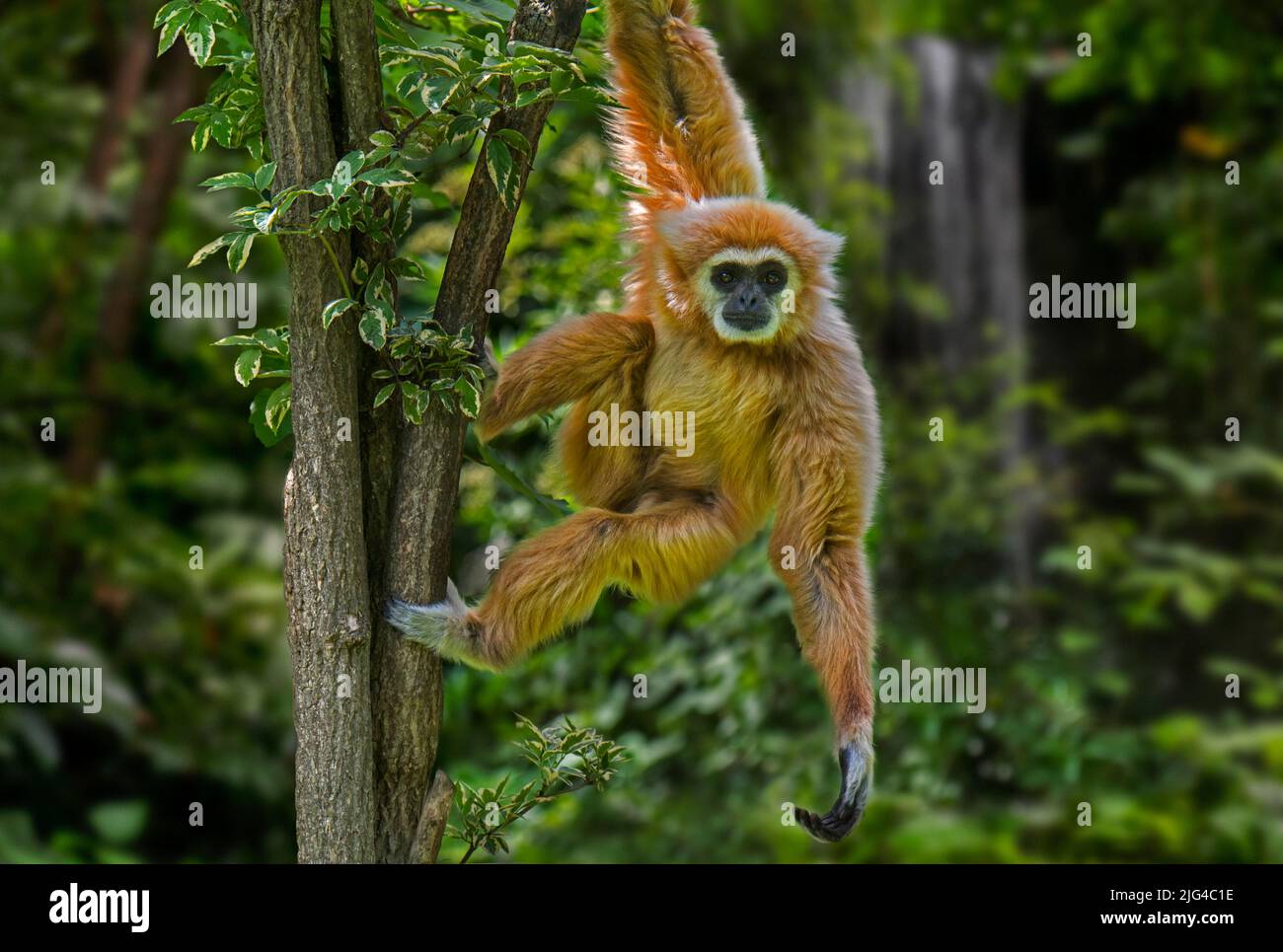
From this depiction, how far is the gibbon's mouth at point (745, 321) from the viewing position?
4648 mm

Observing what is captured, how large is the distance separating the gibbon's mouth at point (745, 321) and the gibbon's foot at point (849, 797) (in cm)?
158

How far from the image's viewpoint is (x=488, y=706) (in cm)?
847

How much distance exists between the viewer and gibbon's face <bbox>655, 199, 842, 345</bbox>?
15.4ft

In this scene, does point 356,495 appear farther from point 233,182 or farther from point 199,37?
point 199,37

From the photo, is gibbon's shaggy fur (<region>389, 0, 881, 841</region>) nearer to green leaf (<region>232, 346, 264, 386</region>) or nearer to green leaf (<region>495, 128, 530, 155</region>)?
Answer: green leaf (<region>232, 346, 264, 386</region>)

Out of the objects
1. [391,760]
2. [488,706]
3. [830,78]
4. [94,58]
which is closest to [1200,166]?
[830,78]

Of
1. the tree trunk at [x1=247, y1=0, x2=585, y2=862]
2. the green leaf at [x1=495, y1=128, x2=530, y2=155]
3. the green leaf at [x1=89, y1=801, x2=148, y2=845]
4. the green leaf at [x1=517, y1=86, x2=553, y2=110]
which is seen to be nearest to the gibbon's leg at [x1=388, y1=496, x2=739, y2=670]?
the tree trunk at [x1=247, y1=0, x2=585, y2=862]

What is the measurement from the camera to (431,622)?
3641 millimetres

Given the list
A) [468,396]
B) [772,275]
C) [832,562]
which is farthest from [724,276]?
[468,396]

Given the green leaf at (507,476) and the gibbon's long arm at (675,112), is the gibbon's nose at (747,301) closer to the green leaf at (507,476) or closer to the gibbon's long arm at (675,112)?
the gibbon's long arm at (675,112)

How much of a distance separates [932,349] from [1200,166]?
294cm

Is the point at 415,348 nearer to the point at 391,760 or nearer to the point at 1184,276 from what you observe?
the point at 391,760

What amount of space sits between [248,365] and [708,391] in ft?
5.85

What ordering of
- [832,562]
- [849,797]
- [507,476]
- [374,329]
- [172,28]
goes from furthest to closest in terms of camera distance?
[832,562], [849,797], [507,476], [172,28], [374,329]
